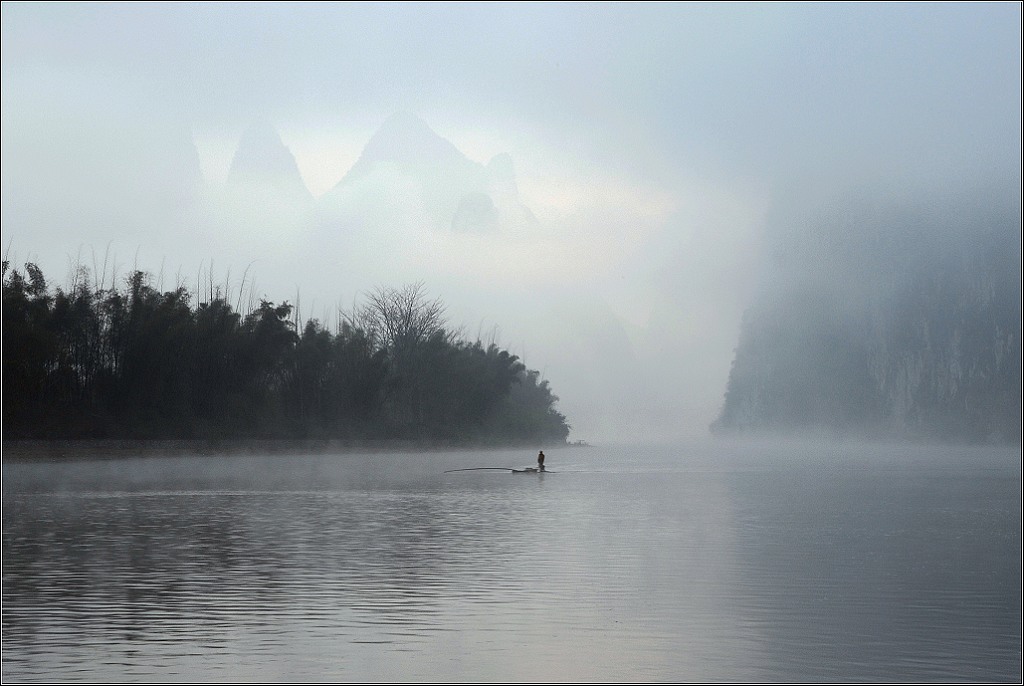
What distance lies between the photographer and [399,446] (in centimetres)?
6631

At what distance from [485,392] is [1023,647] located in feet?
254

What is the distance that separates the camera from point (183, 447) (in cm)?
4794

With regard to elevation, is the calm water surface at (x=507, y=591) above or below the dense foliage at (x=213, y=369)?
below

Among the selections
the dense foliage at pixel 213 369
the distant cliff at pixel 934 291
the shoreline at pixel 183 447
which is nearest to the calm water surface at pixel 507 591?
the distant cliff at pixel 934 291

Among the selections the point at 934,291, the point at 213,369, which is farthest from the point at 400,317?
the point at 934,291

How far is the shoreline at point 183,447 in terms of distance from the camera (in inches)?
1548

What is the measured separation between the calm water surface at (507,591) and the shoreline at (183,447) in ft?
59.2

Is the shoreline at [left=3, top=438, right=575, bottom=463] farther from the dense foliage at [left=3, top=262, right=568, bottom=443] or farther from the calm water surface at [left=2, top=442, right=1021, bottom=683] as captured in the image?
the calm water surface at [left=2, top=442, right=1021, bottom=683]

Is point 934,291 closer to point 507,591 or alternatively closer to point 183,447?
point 507,591

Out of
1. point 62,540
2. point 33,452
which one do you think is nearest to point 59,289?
point 33,452

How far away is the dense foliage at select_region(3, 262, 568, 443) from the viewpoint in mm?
43812

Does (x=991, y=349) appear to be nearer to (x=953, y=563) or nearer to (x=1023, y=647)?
(x=953, y=563)

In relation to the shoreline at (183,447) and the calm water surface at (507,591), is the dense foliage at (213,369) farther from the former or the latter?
the calm water surface at (507,591)

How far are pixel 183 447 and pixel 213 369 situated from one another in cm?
644
